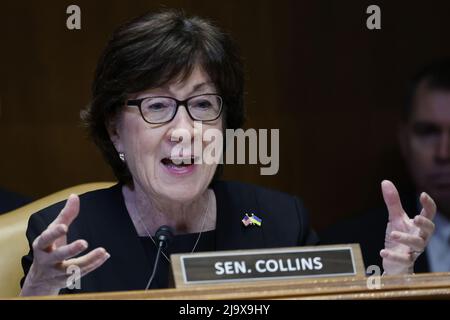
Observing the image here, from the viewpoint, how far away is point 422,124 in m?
2.67

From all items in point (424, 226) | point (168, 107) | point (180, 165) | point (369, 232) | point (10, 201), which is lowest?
point (369, 232)

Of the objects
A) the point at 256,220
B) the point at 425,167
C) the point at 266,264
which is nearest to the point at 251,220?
the point at 256,220

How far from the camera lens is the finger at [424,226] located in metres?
1.72

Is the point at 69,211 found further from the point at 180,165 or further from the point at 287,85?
the point at 287,85

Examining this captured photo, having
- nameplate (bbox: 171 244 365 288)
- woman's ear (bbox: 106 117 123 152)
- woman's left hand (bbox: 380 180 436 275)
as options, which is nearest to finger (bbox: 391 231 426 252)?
woman's left hand (bbox: 380 180 436 275)

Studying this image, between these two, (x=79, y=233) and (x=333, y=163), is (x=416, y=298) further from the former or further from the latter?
(x=333, y=163)

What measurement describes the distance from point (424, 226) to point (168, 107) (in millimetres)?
654

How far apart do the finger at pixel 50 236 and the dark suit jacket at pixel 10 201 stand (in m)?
1.10

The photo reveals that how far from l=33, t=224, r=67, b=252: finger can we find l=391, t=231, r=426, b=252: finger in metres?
0.68

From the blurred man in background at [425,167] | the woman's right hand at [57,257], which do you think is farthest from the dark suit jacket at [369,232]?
the woman's right hand at [57,257]

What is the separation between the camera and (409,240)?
1.70 m

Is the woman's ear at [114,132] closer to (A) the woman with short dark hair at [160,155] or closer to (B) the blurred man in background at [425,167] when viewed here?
(A) the woman with short dark hair at [160,155]

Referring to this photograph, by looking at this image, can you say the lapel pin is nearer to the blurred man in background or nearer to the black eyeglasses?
the black eyeglasses

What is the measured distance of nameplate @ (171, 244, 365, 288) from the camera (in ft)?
4.82
